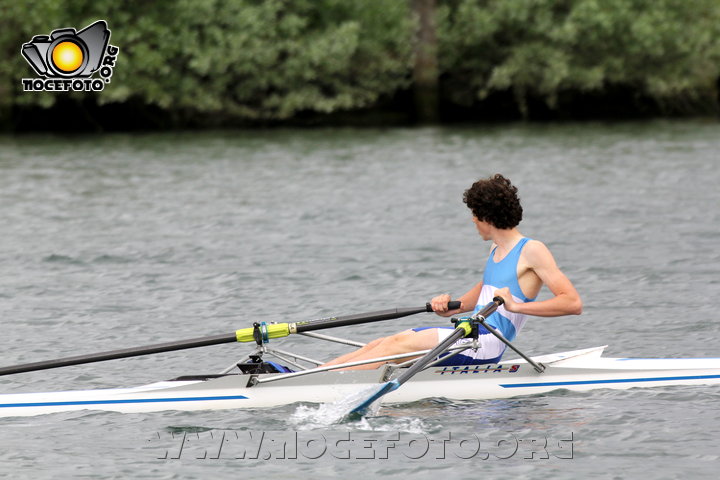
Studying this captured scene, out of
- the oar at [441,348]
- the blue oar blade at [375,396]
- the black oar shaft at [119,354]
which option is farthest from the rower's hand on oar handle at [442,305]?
the black oar shaft at [119,354]

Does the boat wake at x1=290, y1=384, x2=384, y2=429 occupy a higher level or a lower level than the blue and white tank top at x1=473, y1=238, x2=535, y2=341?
lower

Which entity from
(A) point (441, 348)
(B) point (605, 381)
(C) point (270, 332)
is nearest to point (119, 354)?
(C) point (270, 332)

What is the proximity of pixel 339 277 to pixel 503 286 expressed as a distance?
19.8ft

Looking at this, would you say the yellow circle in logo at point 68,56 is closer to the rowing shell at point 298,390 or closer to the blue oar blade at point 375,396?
the rowing shell at point 298,390

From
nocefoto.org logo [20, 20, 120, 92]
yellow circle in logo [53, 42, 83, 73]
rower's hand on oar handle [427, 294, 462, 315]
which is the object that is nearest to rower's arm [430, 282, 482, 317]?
rower's hand on oar handle [427, 294, 462, 315]

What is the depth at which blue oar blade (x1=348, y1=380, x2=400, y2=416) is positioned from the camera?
784cm

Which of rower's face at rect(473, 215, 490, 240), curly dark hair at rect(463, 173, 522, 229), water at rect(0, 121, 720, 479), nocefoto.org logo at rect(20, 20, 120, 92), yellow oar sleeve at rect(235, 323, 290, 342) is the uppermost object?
nocefoto.org logo at rect(20, 20, 120, 92)

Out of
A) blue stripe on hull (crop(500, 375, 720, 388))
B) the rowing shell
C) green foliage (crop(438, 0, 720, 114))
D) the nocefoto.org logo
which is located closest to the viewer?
the rowing shell

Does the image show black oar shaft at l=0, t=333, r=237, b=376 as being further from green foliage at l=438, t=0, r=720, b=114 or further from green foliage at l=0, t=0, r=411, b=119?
green foliage at l=438, t=0, r=720, b=114

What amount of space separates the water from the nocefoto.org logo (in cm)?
308

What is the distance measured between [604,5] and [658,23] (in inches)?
73.7

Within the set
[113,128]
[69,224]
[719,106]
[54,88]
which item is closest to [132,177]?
[69,224]

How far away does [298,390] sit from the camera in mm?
8250

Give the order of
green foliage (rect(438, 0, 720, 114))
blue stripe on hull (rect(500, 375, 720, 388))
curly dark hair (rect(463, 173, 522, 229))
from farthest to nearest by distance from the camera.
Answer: green foliage (rect(438, 0, 720, 114)) → blue stripe on hull (rect(500, 375, 720, 388)) → curly dark hair (rect(463, 173, 522, 229))
